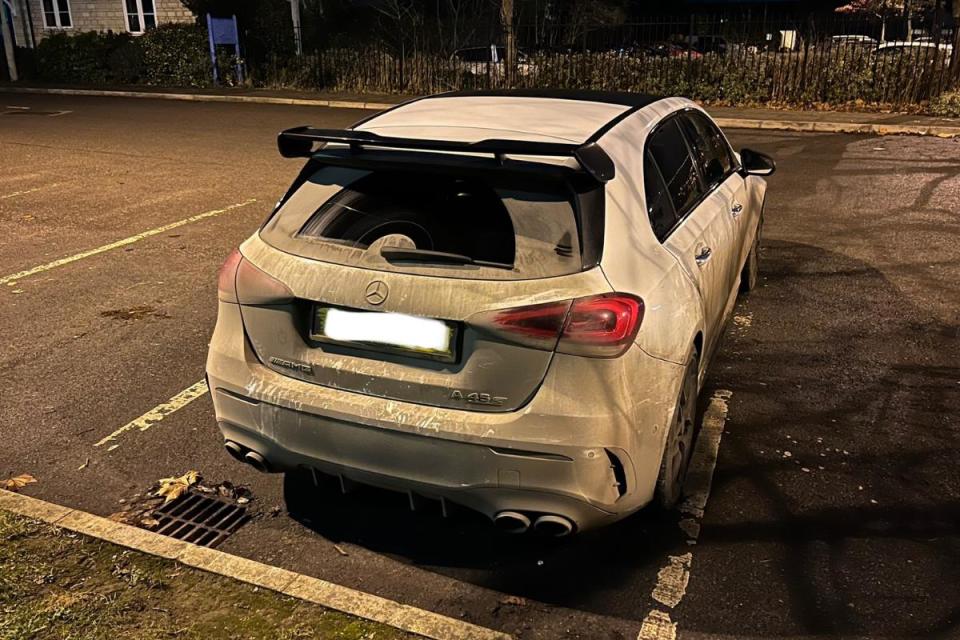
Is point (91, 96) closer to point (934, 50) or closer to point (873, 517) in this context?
point (934, 50)

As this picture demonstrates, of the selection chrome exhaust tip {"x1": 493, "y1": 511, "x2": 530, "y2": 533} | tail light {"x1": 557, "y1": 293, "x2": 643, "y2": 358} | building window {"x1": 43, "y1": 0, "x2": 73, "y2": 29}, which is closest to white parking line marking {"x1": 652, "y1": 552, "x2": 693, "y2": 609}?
chrome exhaust tip {"x1": 493, "y1": 511, "x2": 530, "y2": 533}

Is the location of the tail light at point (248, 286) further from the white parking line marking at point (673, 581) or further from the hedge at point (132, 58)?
the hedge at point (132, 58)

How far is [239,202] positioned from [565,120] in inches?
246

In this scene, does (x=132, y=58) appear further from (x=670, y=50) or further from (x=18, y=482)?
(x=18, y=482)

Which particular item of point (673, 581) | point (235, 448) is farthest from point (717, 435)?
point (235, 448)

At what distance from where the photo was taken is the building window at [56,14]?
32688 millimetres

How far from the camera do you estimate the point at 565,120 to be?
3.48 metres

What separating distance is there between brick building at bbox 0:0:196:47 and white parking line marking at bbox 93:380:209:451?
2954cm

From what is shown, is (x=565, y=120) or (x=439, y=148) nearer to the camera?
(x=439, y=148)

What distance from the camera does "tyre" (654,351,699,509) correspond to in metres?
3.13

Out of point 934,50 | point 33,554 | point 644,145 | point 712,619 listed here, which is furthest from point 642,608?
point 934,50

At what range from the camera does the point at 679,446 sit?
3.33m

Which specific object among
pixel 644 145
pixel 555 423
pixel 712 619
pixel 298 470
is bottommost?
pixel 712 619

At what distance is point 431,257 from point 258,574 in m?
1.29
